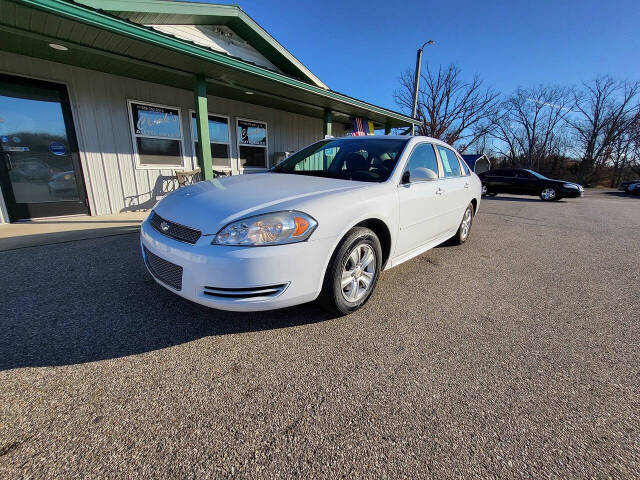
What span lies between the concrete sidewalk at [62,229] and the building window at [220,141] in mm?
2589

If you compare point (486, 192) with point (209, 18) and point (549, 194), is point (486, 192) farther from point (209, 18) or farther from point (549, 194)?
point (209, 18)

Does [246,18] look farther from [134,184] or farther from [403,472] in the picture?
[403,472]

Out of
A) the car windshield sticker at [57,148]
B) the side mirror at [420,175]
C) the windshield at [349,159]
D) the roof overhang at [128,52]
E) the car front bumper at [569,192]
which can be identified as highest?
the roof overhang at [128,52]

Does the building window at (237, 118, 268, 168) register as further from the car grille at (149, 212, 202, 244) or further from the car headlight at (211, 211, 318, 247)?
the car headlight at (211, 211, 318, 247)

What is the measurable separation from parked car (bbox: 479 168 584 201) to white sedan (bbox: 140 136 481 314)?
514 inches

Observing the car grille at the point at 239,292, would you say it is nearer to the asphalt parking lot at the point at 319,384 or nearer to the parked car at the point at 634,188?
the asphalt parking lot at the point at 319,384

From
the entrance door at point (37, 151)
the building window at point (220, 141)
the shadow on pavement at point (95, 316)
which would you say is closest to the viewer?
the shadow on pavement at point (95, 316)

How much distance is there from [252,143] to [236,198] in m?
7.06

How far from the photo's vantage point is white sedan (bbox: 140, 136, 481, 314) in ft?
6.00

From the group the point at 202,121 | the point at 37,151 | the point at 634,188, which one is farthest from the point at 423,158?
the point at 634,188

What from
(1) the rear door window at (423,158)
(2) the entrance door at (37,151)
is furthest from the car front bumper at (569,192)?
(2) the entrance door at (37,151)

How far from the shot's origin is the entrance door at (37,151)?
495 centimetres

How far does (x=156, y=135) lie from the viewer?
665 cm

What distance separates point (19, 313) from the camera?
2.31 m
